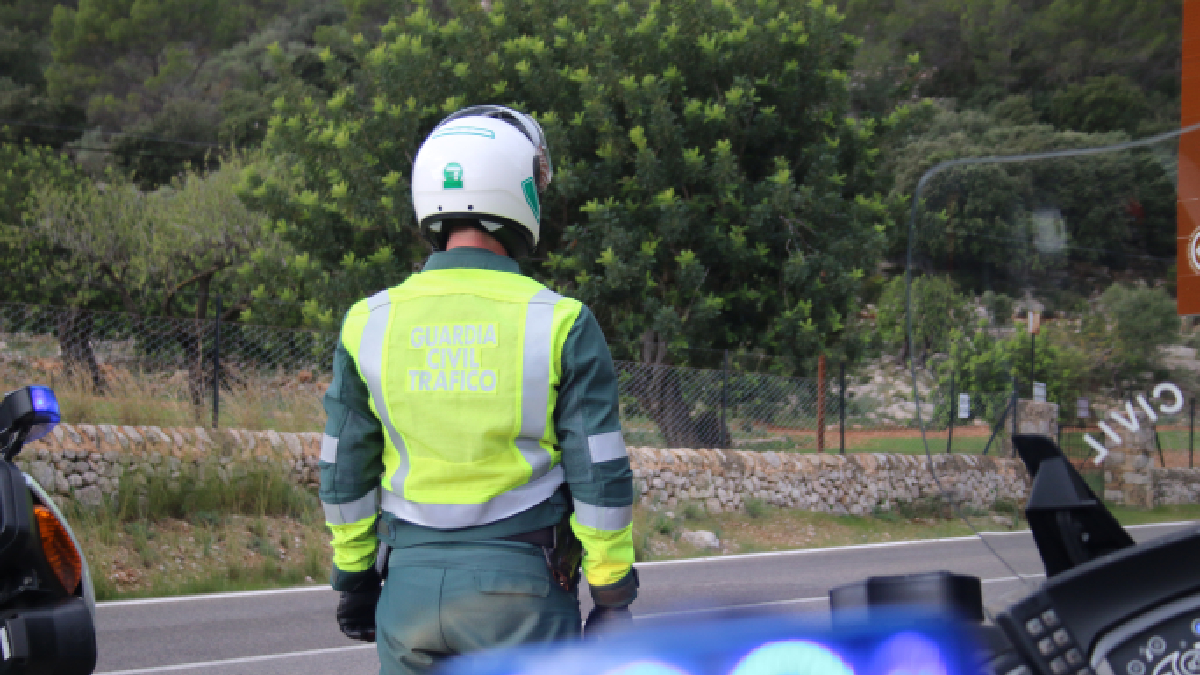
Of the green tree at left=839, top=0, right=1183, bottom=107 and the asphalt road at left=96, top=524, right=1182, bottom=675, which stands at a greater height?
the green tree at left=839, top=0, right=1183, bottom=107

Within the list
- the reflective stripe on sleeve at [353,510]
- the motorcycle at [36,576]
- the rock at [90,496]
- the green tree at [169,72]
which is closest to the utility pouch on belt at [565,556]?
the reflective stripe on sleeve at [353,510]

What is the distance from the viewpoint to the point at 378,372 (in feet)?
7.57

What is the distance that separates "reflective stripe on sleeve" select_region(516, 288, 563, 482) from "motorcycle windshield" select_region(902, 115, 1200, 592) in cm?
101

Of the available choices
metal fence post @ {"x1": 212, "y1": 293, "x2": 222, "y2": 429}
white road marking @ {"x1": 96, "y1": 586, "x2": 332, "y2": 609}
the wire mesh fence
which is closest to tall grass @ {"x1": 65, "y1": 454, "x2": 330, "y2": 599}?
white road marking @ {"x1": 96, "y1": 586, "x2": 332, "y2": 609}

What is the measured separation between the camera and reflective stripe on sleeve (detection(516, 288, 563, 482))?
224 centimetres

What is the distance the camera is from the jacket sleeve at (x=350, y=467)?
2.38 meters

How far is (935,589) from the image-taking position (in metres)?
1.06

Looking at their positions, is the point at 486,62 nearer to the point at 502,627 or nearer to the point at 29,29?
the point at 502,627

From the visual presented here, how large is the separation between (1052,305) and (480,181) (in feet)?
4.93

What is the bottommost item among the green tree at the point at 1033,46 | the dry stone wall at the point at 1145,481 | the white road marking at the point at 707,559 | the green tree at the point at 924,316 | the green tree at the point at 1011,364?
the white road marking at the point at 707,559

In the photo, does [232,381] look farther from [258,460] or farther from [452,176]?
[452,176]

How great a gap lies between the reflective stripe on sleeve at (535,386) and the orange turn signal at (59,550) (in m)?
1.81

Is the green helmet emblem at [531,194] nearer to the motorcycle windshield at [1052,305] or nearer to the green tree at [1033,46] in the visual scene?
the green tree at [1033,46]

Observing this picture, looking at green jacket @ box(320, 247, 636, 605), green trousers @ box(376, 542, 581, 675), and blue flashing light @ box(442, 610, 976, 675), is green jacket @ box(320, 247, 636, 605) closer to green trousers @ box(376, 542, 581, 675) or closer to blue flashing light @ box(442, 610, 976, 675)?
green trousers @ box(376, 542, 581, 675)
